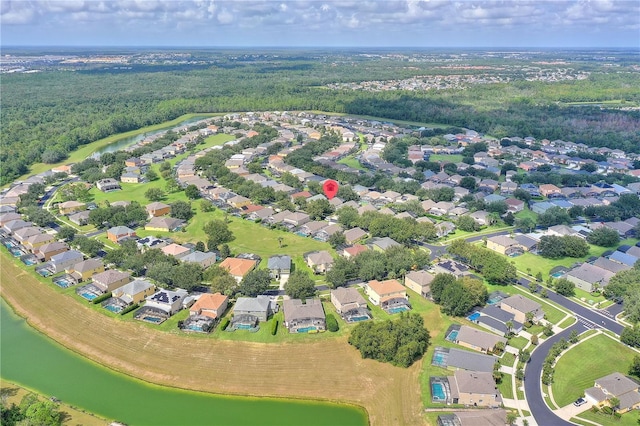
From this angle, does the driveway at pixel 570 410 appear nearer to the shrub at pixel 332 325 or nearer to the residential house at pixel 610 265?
the shrub at pixel 332 325

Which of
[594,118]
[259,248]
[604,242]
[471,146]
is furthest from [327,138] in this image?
[594,118]

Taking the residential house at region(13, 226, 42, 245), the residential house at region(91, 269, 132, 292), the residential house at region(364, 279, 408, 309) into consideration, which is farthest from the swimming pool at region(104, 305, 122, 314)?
the residential house at region(364, 279, 408, 309)

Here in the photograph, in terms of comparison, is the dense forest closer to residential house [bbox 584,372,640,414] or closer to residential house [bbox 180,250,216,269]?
residential house [bbox 180,250,216,269]

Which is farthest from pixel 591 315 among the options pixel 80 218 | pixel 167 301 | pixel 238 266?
pixel 80 218

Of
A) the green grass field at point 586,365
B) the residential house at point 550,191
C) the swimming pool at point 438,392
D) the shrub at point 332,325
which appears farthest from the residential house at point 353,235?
A: the residential house at point 550,191

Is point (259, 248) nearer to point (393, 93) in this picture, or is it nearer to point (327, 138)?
point (327, 138)

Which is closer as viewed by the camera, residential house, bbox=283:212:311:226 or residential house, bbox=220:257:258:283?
residential house, bbox=220:257:258:283

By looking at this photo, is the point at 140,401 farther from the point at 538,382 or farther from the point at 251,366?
the point at 538,382
